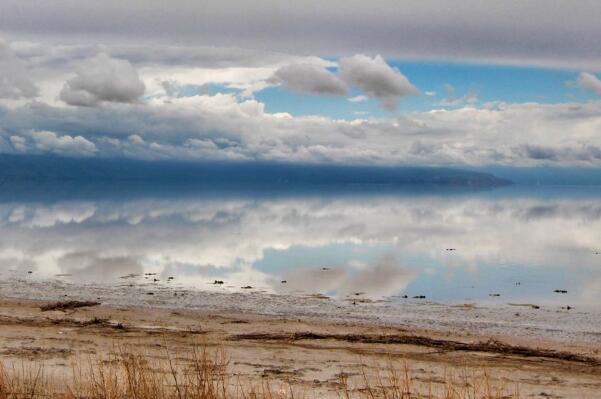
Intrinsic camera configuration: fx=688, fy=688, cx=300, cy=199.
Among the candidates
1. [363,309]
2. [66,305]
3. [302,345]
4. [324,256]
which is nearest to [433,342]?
[302,345]

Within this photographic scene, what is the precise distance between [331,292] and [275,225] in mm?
42122

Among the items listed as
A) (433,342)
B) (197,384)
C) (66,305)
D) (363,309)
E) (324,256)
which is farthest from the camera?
(324,256)

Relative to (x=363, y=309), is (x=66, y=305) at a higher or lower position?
higher

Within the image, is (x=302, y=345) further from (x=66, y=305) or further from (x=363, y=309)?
(x=66, y=305)

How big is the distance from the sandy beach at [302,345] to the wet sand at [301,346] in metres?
0.03

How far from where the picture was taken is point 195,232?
62531 mm

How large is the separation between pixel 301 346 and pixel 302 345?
0.52 ft

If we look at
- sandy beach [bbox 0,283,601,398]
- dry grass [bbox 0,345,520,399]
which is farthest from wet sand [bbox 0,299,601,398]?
dry grass [bbox 0,345,520,399]

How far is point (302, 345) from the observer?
722 inches

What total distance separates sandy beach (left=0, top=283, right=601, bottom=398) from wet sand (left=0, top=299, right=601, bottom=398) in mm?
26

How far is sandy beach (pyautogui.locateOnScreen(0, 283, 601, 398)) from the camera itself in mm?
15039

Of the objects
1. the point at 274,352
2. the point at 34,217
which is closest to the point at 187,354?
the point at 274,352

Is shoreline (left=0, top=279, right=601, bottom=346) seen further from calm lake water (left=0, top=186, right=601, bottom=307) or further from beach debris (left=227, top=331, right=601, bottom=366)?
beach debris (left=227, top=331, right=601, bottom=366)

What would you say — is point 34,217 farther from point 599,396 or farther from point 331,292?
point 599,396
